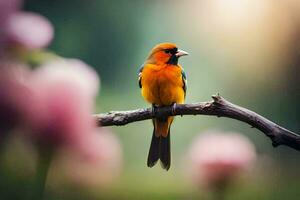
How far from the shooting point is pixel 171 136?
54.5 inches

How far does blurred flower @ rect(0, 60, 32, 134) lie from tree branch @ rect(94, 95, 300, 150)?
245 mm

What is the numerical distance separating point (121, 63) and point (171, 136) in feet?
0.76

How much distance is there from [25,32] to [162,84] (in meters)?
0.42

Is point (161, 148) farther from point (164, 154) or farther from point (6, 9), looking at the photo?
point (6, 9)

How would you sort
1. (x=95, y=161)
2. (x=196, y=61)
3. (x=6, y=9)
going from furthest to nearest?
(x=196, y=61) < (x=95, y=161) < (x=6, y=9)

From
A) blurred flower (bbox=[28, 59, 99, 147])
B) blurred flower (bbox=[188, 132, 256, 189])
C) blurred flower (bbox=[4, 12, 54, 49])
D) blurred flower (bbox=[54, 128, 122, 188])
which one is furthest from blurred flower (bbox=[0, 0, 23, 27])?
blurred flower (bbox=[188, 132, 256, 189])

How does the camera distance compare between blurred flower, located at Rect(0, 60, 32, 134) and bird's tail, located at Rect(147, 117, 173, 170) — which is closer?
blurred flower, located at Rect(0, 60, 32, 134)

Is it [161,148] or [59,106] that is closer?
[59,106]

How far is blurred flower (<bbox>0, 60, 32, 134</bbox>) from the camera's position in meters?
1.02

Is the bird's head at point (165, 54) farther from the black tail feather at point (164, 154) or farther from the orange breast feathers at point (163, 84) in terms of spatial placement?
the black tail feather at point (164, 154)

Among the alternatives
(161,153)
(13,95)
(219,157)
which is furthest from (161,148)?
(13,95)

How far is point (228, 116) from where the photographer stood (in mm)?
1319

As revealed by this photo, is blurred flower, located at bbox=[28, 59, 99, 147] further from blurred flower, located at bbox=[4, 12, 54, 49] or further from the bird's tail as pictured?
the bird's tail

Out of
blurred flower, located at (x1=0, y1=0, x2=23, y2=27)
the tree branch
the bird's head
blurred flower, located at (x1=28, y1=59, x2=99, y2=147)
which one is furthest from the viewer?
the bird's head
